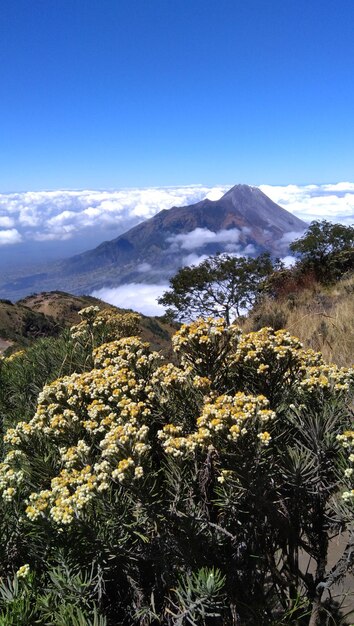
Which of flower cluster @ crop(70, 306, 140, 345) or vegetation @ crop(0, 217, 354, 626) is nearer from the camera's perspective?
vegetation @ crop(0, 217, 354, 626)

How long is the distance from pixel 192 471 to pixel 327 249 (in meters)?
17.8

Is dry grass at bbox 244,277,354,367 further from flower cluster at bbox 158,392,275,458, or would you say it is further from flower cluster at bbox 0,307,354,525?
flower cluster at bbox 158,392,275,458

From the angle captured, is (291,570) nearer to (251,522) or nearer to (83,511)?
(251,522)

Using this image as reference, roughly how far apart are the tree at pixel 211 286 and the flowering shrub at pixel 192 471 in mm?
20770

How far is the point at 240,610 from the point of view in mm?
2027

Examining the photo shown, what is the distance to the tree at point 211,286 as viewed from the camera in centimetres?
2342

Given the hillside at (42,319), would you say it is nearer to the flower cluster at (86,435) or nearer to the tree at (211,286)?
the tree at (211,286)

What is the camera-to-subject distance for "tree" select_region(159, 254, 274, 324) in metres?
23.4

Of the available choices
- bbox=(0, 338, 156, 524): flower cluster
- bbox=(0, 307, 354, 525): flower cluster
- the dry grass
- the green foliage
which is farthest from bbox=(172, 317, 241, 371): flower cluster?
the dry grass

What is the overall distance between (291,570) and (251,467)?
0.88m

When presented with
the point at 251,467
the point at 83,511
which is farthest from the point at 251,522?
the point at 83,511

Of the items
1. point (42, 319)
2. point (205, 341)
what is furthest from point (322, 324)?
point (42, 319)

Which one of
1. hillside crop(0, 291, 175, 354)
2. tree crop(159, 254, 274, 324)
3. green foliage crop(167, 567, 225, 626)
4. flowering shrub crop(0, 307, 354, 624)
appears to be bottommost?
hillside crop(0, 291, 175, 354)

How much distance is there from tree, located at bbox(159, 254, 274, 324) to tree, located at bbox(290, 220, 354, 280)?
435cm
